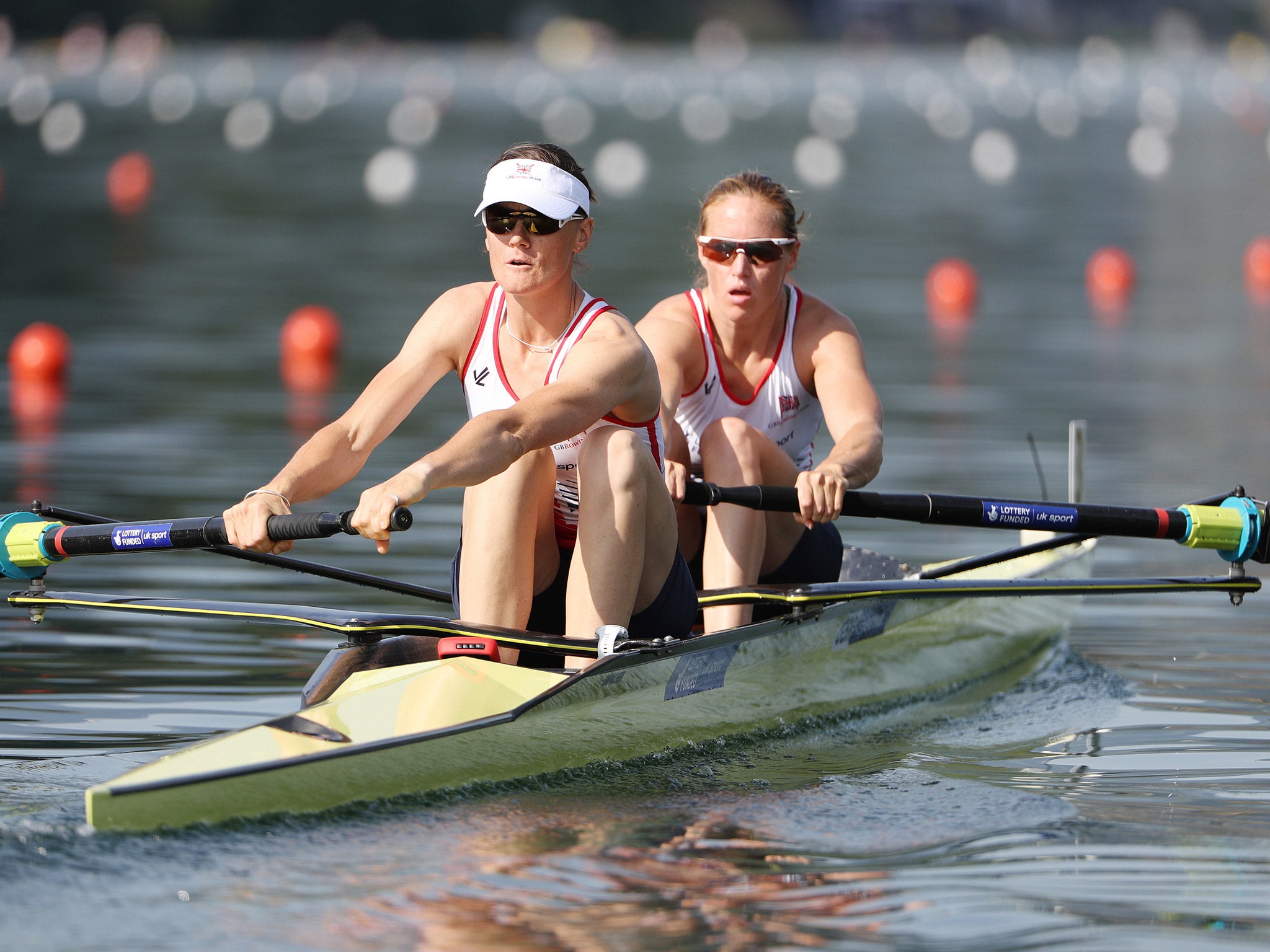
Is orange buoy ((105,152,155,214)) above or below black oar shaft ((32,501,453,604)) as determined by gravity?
above

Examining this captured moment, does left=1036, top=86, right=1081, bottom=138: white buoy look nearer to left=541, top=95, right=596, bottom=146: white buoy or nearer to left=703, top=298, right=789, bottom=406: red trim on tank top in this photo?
left=541, top=95, right=596, bottom=146: white buoy

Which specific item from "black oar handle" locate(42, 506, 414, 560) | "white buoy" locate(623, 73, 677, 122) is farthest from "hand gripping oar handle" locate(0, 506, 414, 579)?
"white buoy" locate(623, 73, 677, 122)

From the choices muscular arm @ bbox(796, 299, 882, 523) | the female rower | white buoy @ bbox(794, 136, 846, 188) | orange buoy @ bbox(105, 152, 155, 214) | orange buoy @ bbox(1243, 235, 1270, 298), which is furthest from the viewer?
white buoy @ bbox(794, 136, 846, 188)

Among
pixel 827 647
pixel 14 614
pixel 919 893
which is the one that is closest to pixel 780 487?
pixel 827 647

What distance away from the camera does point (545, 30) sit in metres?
92.2

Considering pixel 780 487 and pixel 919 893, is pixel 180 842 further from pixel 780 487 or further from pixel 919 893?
pixel 780 487

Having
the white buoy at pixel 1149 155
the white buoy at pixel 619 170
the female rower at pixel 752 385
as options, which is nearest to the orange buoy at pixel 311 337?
the female rower at pixel 752 385

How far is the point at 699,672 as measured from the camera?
5320 millimetres

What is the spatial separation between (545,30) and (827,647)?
8945 centimetres

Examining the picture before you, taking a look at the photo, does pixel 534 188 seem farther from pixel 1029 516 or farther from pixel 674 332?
pixel 1029 516

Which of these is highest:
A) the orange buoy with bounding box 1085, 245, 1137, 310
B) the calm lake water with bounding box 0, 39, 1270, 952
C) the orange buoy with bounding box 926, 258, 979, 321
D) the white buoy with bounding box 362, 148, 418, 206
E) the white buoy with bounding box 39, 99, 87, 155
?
the white buoy with bounding box 39, 99, 87, 155

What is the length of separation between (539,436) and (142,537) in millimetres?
1206

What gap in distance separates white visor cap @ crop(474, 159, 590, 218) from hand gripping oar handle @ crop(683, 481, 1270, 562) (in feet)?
3.49

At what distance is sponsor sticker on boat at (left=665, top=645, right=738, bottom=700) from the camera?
5.23 meters
